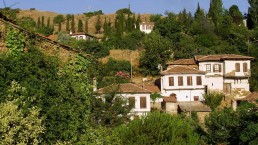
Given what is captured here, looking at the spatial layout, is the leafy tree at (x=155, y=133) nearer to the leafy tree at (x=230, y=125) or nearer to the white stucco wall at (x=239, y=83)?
the leafy tree at (x=230, y=125)

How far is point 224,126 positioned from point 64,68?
56.8ft

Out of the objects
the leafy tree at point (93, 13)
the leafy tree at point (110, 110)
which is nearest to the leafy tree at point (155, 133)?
the leafy tree at point (110, 110)

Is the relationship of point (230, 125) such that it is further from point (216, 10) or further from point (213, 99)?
point (216, 10)

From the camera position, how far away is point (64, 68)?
529 inches

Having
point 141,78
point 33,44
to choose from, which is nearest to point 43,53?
point 33,44

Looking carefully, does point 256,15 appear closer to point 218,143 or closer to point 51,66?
point 218,143

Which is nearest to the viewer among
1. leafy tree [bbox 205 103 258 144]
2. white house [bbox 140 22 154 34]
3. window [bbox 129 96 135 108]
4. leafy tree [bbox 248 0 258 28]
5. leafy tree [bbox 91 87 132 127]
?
leafy tree [bbox 205 103 258 144]

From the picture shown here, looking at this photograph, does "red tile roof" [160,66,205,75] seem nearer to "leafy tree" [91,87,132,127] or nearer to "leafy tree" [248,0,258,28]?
"leafy tree" [91,87,132,127]

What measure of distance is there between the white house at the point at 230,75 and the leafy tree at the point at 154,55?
22.5 feet

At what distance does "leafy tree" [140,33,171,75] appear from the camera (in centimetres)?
5309

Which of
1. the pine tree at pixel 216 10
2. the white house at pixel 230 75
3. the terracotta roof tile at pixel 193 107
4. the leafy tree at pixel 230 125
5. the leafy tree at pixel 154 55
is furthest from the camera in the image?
the pine tree at pixel 216 10

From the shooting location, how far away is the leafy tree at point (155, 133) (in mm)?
24328

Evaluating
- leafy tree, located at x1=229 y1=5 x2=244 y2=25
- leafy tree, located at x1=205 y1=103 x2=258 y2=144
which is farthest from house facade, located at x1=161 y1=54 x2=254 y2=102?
leafy tree, located at x1=229 y1=5 x2=244 y2=25

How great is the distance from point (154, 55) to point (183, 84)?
795 centimetres
